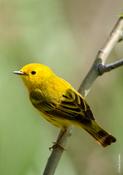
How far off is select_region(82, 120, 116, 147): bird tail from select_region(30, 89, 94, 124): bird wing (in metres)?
0.03

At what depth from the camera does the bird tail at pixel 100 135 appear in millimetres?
2693

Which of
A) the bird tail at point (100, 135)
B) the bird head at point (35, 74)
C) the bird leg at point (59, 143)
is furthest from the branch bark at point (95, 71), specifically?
the bird head at point (35, 74)

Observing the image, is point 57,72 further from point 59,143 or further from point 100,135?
point 59,143

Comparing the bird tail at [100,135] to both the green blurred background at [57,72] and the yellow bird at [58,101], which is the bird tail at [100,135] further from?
the green blurred background at [57,72]

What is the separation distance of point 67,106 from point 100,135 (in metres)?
0.25

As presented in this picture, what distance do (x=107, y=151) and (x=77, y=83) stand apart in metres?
0.40

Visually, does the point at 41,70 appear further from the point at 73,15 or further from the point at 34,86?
the point at 73,15

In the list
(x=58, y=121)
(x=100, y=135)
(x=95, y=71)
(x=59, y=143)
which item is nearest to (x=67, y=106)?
(x=58, y=121)

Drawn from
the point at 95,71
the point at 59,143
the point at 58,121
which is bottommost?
the point at 58,121

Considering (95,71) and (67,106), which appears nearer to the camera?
(95,71)

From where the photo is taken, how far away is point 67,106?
2916 mm

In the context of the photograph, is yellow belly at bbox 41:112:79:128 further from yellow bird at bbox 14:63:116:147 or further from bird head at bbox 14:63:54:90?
bird head at bbox 14:63:54:90

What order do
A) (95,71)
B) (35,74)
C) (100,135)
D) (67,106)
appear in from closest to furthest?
1. (95,71)
2. (100,135)
3. (67,106)
4. (35,74)

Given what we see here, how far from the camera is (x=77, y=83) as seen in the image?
3.21 metres
